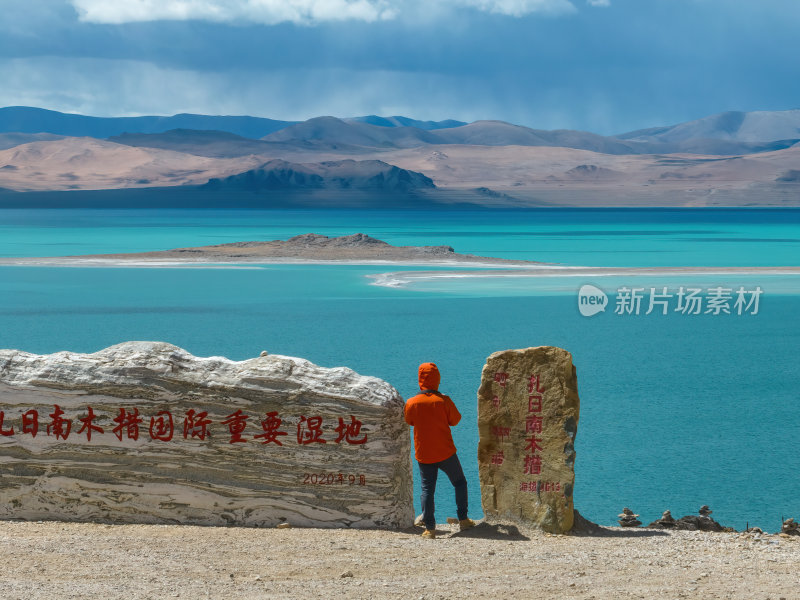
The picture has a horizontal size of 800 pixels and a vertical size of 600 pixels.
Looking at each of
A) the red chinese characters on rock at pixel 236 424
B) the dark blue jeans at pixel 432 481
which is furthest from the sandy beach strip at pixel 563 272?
the red chinese characters on rock at pixel 236 424

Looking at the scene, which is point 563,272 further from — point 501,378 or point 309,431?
point 309,431

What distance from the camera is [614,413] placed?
14.3 m

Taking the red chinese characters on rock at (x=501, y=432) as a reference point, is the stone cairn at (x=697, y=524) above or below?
below

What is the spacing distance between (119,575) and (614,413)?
1016cm

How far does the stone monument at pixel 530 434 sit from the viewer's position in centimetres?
638

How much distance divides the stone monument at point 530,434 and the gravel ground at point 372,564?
19 cm

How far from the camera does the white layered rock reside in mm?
6207

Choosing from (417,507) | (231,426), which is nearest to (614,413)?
(417,507)

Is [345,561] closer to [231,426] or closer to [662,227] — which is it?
[231,426]

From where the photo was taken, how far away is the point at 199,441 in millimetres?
6238

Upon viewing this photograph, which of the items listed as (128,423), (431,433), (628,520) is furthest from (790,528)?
(128,423)

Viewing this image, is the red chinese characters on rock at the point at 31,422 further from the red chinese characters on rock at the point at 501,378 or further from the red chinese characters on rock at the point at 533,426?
the red chinese characters on rock at the point at 533,426

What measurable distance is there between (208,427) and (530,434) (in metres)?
1.94

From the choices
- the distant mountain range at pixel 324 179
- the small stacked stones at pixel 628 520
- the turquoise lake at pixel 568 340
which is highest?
the distant mountain range at pixel 324 179
